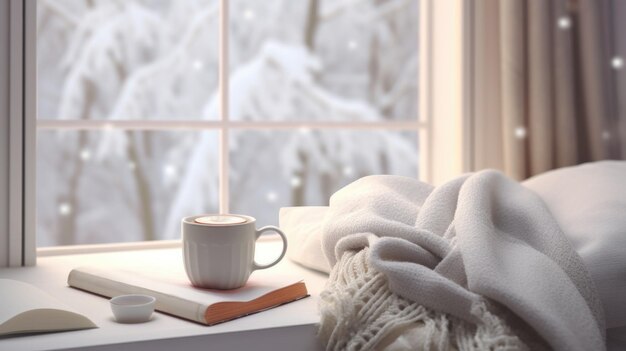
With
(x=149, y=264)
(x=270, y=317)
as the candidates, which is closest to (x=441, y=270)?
(x=270, y=317)

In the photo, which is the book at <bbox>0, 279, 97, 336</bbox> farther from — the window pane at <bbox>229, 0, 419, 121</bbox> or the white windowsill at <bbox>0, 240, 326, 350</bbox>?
the window pane at <bbox>229, 0, 419, 121</bbox>

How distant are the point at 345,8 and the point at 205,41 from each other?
86 cm

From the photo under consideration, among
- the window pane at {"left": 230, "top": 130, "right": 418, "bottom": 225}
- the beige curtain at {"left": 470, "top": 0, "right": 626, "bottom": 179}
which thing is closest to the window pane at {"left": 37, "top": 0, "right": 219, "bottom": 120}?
the window pane at {"left": 230, "top": 130, "right": 418, "bottom": 225}

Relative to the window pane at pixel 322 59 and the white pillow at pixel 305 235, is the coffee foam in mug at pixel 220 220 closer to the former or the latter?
the white pillow at pixel 305 235

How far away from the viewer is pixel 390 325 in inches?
41.0

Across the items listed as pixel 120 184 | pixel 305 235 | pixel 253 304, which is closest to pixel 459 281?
pixel 253 304

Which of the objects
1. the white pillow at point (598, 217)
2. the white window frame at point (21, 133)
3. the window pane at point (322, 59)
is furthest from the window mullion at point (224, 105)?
the window pane at point (322, 59)

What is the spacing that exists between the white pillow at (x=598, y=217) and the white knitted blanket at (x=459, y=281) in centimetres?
5

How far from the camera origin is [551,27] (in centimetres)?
189

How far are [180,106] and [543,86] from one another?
2842mm

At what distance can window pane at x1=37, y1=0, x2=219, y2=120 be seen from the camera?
4.11 meters

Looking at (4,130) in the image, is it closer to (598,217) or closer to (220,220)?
(220,220)

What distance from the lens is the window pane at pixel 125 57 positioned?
4109mm

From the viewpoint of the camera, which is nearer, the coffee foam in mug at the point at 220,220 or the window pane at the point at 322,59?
the coffee foam in mug at the point at 220,220
